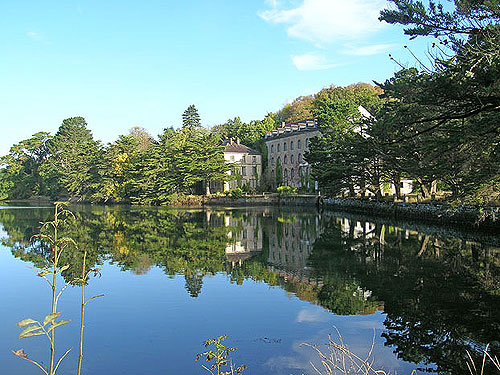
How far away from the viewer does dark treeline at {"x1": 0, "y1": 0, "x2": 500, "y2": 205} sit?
1124 cm

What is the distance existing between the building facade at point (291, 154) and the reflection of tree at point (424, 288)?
38.8 meters

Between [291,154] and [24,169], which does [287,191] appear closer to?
[291,154]

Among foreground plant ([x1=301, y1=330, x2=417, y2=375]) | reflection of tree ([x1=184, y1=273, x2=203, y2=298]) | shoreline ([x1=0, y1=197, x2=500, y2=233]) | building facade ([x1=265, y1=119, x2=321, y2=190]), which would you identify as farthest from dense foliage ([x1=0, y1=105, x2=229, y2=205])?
foreground plant ([x1=301, y1=330, x2=417, y2=375])

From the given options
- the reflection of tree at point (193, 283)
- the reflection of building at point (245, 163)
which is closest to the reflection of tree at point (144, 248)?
the reflection of tree at point (193, 283)

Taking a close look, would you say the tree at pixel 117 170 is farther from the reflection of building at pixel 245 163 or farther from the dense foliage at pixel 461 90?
the dense foliage at pixel 461 90

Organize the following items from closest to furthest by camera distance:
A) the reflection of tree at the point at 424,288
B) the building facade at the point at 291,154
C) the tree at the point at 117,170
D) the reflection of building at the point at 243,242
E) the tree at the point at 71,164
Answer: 1. the reflection of tree at the point at 424,288
2. the reflection of building at the point at 243,242
3. the building facade at the point at 291,154
4. the tree at the point at 117,170
5. the tree at the point at 71,164

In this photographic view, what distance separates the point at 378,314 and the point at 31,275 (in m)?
10.9

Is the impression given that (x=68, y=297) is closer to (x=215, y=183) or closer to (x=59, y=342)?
(x=59, y=342)

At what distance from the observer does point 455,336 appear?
784 centimetres

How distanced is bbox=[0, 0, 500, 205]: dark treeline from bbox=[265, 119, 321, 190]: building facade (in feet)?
9.52

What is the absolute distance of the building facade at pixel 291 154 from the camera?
194 feet

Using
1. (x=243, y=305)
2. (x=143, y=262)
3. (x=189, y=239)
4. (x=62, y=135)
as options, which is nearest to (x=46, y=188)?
(x=62, y=135)

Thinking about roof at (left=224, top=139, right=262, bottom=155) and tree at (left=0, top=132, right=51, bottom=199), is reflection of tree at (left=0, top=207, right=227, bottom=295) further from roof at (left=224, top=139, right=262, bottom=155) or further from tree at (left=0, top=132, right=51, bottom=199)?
tree at (left=0, top=132, right=51, bottom=199)

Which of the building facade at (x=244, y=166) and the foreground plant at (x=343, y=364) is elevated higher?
the building facade at (x=244, y=166)
